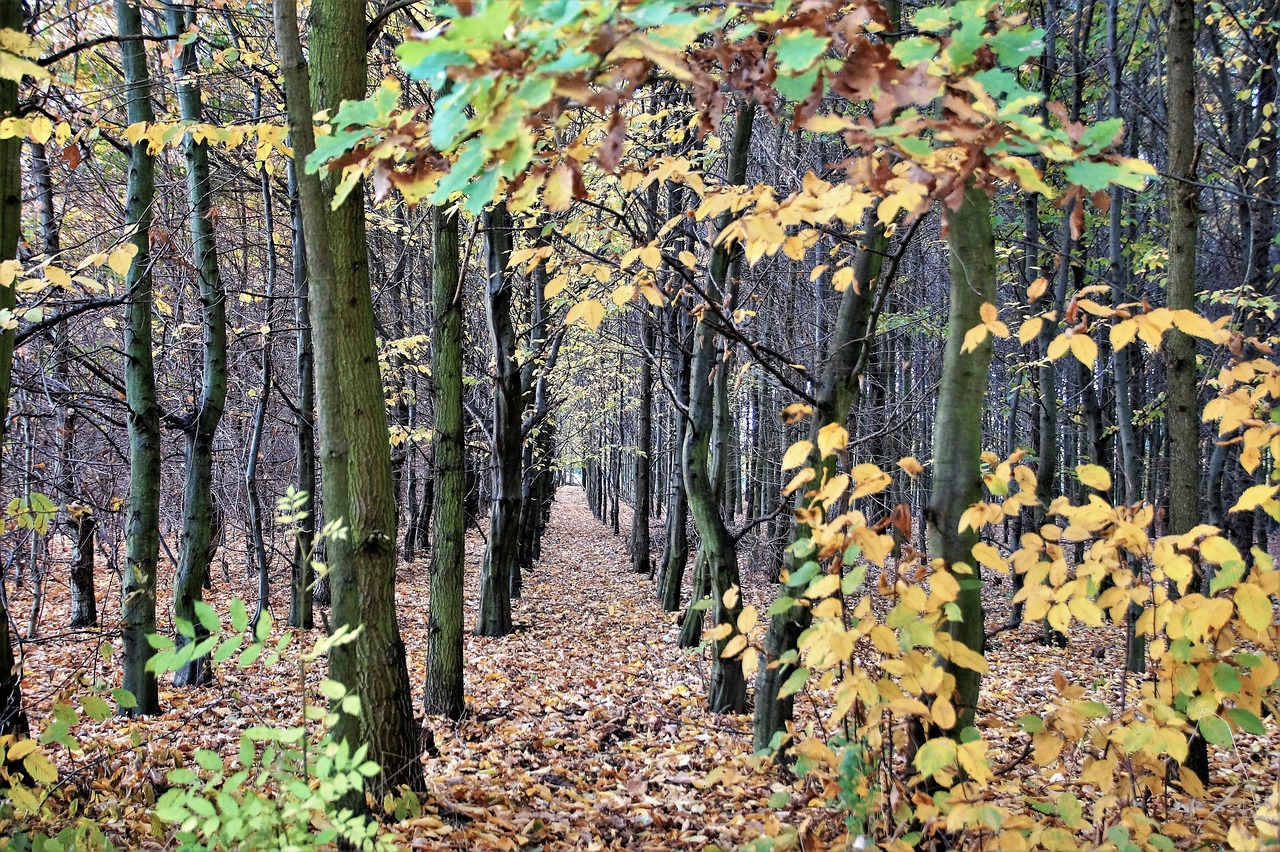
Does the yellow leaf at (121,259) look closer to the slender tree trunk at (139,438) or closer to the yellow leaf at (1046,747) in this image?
the slender tree trunk at (139,438)

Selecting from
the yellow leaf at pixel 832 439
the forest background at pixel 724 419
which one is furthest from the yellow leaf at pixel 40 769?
the yellow leaf at pixel 832 439

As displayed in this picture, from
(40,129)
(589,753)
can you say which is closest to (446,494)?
(589,753)

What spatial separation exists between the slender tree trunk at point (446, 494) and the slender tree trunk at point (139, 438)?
85.1 inches

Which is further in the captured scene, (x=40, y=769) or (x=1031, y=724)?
(x=40, y=769)

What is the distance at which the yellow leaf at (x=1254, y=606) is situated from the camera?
2059 millimetres

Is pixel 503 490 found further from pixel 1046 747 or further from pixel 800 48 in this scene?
pixel 800 48

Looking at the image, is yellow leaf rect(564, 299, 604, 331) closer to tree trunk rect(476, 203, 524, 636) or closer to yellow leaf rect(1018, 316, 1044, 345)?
yellow leaf rect(1018, 316, 1044, 345)

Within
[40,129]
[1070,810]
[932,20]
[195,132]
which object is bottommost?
[1070,810]

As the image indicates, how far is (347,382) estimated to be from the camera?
10.4 ft

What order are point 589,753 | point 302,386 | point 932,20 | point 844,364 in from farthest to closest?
point 302,386
point 589,753
point 844,364
point 932,20

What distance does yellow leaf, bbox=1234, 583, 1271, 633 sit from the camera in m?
2.06

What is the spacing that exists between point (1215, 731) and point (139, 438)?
21.9ft

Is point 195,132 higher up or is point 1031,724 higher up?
point 195,132

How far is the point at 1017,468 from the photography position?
8.27ft
